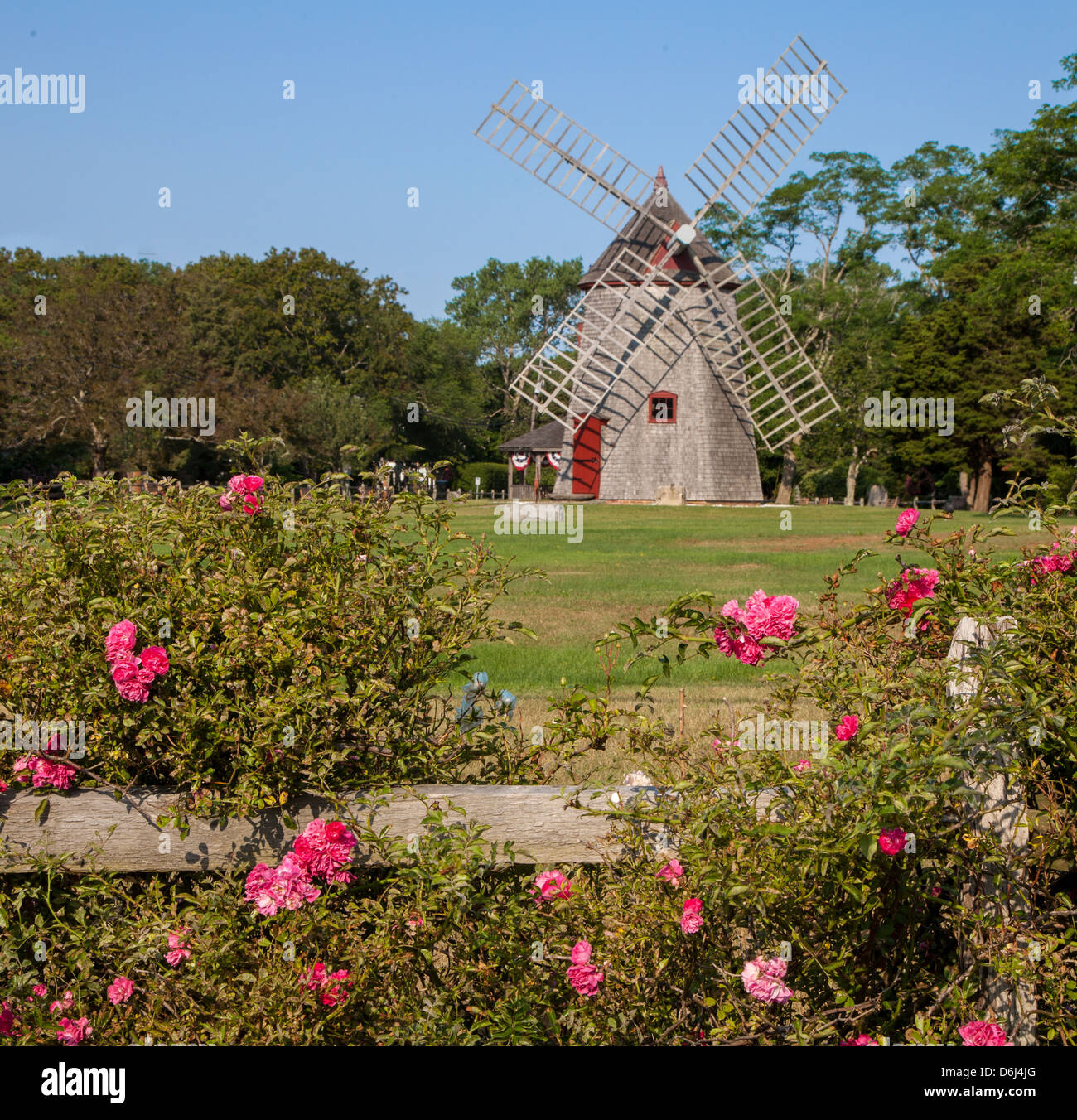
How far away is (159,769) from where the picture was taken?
107 inches

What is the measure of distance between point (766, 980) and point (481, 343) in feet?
251

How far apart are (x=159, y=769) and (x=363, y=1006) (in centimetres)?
83

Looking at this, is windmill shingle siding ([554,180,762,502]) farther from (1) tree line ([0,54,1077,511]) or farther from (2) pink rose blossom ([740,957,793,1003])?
(2) pink rose blossom ([740,957,793,1003])

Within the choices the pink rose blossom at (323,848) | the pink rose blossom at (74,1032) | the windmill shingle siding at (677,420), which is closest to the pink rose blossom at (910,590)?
the pink rose blossom at (323,848)

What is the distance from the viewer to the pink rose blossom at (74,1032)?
2.50 metres

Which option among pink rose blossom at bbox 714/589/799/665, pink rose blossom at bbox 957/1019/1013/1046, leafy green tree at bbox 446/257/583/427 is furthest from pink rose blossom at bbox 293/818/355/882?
leafy green tree at bbox 446/257/583/427

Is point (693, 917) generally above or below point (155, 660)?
below

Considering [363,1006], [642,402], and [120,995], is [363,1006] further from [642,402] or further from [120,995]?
[642,402]

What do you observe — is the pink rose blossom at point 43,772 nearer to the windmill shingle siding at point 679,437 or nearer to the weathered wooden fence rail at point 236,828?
the weathered wooden fence rail at point 236,828

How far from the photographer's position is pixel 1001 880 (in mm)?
2334

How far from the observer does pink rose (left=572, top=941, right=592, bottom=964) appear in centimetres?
247

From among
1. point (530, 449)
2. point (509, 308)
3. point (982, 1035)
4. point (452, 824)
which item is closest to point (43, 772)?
point (452, 824)

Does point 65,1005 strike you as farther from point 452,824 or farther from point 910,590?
point 910,590
